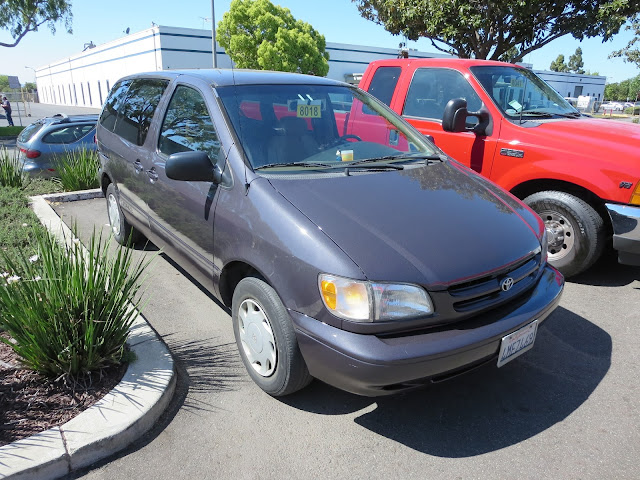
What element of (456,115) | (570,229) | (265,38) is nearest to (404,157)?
(456,115)

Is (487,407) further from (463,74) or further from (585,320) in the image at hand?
(463,74)

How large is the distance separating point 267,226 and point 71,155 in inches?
288

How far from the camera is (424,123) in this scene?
5.34 meters

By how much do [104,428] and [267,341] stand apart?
0.91 metres

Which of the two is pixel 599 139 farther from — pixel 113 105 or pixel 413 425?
pixel 113 105

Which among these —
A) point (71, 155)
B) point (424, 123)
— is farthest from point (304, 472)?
point (71, 155)

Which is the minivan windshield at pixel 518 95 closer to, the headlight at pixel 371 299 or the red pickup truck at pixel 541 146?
the red pickup truck at pixel 541 146

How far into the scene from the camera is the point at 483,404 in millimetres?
2771

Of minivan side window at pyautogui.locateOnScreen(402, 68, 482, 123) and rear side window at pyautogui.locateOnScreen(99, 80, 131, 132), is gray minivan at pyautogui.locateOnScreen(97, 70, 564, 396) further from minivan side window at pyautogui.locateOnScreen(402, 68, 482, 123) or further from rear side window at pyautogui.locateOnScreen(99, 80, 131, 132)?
minivan side window at pyautogui.locateOnScreen(402, 68, 482, 123)

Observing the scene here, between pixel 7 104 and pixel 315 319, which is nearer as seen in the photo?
pixel 315 319

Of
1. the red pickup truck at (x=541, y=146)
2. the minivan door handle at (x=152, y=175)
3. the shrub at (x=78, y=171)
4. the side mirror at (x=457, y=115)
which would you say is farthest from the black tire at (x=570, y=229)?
the shrub at (x=78, y=171)

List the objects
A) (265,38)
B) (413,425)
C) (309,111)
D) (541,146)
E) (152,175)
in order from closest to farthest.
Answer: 1. (413,425)
2. (309,111)
3. (152,175)
4. (541,146)
5. (265,38)

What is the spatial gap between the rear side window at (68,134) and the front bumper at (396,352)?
8.32m

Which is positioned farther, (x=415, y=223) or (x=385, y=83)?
(x=385, y=83)
